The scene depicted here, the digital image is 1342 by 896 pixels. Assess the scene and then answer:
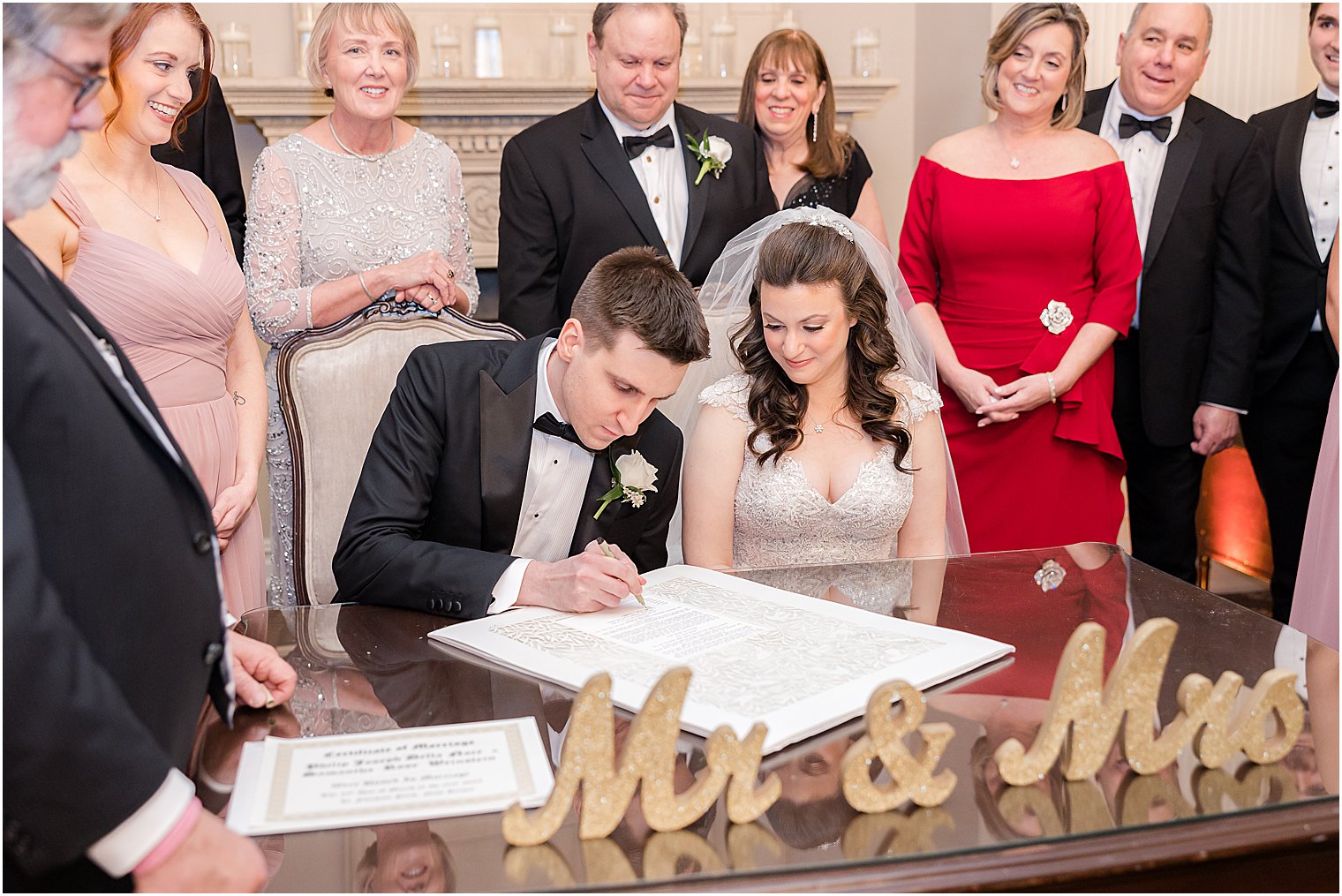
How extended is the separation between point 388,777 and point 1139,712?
3.01 feet

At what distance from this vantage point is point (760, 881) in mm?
1230

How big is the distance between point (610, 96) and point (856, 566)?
6.63ft

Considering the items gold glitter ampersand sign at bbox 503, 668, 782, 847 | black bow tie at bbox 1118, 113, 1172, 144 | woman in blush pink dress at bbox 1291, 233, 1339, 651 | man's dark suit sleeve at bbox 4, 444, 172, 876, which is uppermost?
black bow tie at bbox 1118, 113, 1172, 144

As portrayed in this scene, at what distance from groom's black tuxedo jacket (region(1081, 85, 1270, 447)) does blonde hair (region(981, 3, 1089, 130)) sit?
416mm

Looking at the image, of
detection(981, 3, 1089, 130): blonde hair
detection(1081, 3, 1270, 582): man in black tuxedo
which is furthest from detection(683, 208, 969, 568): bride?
detection(1081, 3, 1270, 582): man in black tuxedo

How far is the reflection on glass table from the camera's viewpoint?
126 centimetres

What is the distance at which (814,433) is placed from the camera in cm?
300

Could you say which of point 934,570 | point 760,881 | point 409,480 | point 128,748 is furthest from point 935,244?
point 128,748

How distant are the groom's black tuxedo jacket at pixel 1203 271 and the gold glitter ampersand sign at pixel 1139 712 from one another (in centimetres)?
264

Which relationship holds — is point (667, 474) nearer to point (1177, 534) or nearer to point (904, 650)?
point (904, 650)

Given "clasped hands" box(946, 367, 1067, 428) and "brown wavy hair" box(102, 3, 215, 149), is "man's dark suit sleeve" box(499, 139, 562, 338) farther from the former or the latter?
"clasped hands" box(946, 367, 1067, 428)

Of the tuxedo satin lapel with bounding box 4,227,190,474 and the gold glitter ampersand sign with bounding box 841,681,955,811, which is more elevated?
the tuxedo satin lapel with bounding box 4,227,190,474

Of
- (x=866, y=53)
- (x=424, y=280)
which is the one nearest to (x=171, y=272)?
(x=424, y=280)

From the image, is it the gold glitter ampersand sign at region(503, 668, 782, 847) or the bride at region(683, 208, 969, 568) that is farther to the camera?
the bride at region(683, 208, 969, 568)
